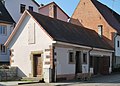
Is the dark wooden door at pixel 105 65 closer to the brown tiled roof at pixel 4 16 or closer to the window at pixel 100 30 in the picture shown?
the window at pixel 100 30

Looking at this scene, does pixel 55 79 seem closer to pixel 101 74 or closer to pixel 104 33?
pixel 101 74

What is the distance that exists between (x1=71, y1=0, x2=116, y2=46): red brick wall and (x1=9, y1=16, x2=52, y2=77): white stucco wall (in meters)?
14.8

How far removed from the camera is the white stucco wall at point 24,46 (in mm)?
26373

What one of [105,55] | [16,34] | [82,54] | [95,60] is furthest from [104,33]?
[16,34]

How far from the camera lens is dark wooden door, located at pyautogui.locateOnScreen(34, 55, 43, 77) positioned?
87.5ft

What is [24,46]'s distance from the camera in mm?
28078

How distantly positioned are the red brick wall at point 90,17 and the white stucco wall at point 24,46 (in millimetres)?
14802

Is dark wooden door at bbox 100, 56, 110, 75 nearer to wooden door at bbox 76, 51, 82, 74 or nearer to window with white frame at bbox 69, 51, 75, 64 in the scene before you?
wooden door at bbox 76, 51, 82, 74

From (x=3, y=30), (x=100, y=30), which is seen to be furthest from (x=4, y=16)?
(x=100, y=30)

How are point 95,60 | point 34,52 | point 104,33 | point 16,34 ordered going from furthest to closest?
point 104,33 → point 95,60 → point 16,34 → point 34,52

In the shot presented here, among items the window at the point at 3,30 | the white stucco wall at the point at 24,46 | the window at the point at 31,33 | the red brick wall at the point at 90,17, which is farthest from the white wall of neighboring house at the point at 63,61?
the window at the point at 3,30

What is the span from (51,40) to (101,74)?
1194cm

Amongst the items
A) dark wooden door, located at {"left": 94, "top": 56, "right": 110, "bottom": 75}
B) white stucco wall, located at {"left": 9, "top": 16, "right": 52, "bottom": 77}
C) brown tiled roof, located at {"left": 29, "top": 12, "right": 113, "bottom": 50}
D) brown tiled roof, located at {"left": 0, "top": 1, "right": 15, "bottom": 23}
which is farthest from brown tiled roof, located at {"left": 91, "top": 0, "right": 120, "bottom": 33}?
white stucco wall, located at {"left": 9, "top": 16, "right": 52, "bottom": 77}

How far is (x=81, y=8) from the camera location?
42.8 metres
